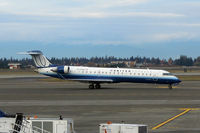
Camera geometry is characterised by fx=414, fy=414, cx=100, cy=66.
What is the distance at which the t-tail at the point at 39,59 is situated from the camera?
199 ft

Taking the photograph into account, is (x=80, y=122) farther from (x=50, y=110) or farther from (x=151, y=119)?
(x=50, y=110)

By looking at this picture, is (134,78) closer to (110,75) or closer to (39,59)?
(110,75)

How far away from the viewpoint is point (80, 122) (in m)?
24.8

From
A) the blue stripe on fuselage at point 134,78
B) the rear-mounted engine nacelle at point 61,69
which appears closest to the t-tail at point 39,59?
the rear-mounted engine nacelle at point 61,69

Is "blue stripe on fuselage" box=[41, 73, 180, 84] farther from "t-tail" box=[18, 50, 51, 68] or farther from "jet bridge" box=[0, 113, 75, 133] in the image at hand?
"jet bridge" box=[0, 113, 75, 133]

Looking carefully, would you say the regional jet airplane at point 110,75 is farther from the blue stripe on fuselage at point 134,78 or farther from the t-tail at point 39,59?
the t-tail at point 39,59

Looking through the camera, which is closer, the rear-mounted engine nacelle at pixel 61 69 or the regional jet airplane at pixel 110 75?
the regional jet airplane at pixel 110 75

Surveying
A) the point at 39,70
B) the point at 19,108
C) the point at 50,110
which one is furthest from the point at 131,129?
the point at 39,70

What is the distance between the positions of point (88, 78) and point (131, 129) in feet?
140

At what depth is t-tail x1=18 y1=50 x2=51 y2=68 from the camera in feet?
199

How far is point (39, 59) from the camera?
201 feet

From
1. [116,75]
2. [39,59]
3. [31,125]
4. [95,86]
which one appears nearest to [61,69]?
[39,59]

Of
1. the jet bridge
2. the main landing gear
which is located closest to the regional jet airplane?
the main landing gear

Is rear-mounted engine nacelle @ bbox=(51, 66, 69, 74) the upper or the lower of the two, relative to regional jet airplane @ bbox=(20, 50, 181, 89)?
upper
